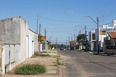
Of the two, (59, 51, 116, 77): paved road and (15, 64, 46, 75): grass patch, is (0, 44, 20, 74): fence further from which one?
(59, 51, 116, 77): paved road

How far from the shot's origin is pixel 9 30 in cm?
1986

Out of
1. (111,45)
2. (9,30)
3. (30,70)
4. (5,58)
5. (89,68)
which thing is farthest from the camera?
(111,45)

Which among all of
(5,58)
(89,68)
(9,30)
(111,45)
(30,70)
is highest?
(9,30)

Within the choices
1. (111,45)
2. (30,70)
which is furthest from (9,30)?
(111,45)

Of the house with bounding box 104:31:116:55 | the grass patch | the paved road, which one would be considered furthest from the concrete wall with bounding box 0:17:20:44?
the house with bounding box 104:31:116:55

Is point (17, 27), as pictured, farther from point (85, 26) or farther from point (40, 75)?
point (85, 26)

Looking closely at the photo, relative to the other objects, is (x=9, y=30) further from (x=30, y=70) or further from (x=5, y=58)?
(x=30, y=70)

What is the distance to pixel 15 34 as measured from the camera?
1958 centimetres

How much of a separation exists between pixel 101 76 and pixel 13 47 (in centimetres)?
738

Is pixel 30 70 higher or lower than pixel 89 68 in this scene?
higher

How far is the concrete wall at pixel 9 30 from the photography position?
64.3 ft

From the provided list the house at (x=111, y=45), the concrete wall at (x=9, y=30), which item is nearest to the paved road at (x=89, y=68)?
the concrete wall at (x=9, y=30)

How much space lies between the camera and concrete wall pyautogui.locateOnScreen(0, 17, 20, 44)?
64.3ft

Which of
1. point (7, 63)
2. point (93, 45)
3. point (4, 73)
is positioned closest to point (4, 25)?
point (7, 63)
